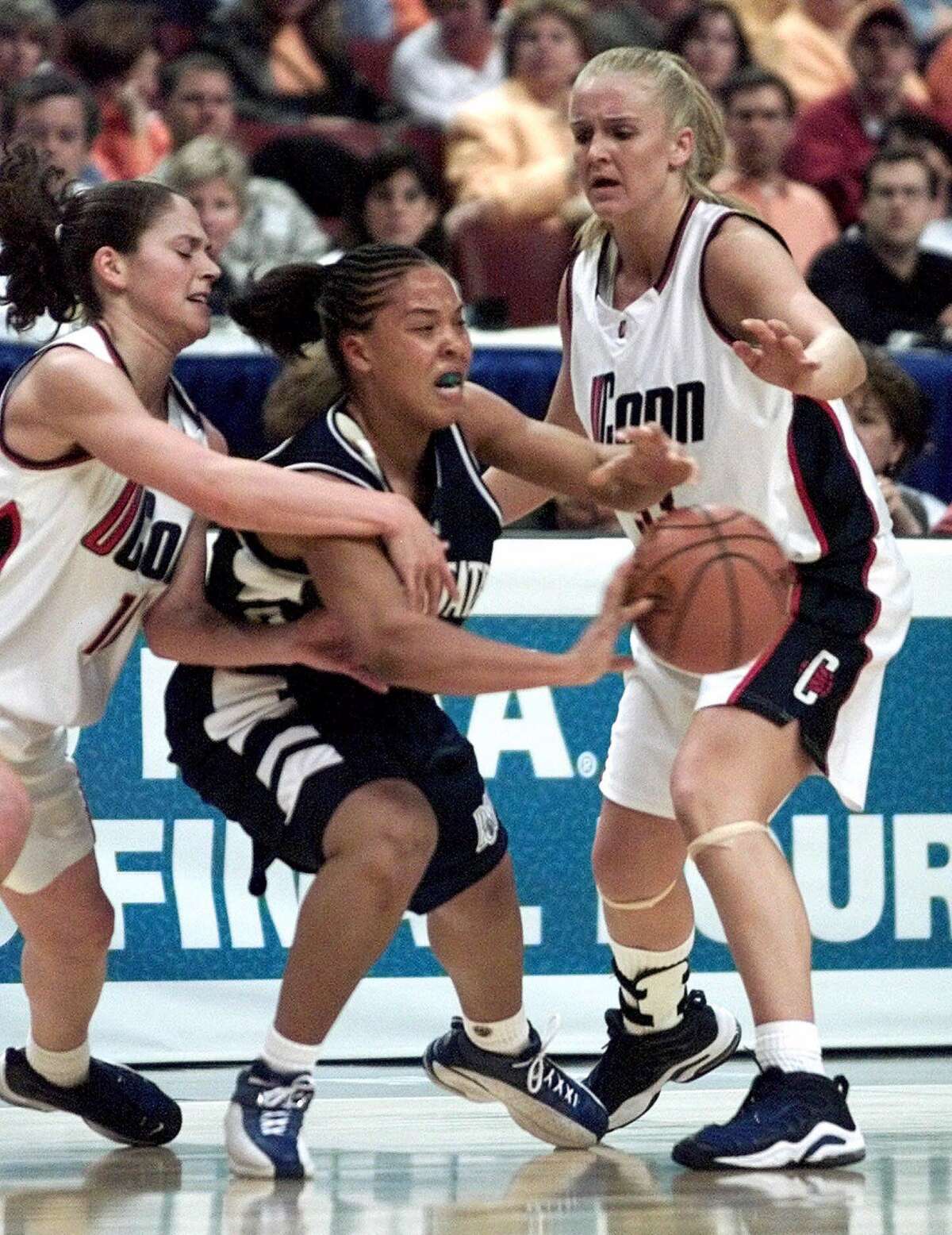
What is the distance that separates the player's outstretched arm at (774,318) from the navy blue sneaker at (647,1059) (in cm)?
130

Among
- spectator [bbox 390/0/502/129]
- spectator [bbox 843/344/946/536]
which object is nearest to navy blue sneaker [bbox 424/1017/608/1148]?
spectator [bbox 843/344/946/536]

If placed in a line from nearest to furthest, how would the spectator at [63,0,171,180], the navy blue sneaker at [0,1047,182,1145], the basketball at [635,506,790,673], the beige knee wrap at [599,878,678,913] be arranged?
1. the basketball at [635,506,790,673]
2. the navy blue sneaker at [0,1047,182,1145]
3. the beige knee wrap at [599,878,678,913]
4. the spectator at [63,0,171,180]

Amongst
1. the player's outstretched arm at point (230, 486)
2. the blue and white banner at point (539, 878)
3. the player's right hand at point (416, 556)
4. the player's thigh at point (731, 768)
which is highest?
the player's outstretched arm at point (230, 486)

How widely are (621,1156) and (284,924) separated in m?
1.30

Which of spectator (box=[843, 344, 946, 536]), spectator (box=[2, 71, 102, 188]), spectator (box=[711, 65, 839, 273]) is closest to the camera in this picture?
spectator (box=[843, 344, 946, 536])

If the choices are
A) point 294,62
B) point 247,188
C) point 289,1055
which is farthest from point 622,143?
point 294,62

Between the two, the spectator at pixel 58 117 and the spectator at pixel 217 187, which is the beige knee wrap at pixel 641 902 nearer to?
the spectator at pixel 217 187

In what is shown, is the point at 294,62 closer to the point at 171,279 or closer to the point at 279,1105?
the point at 171,279

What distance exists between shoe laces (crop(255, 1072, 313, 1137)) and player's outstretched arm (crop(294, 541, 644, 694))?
0.72 meters

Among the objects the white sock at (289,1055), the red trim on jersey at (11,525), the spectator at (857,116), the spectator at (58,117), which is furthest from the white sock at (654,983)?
the spectator at (857,116)

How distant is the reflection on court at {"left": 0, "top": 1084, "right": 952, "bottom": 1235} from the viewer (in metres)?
3.38

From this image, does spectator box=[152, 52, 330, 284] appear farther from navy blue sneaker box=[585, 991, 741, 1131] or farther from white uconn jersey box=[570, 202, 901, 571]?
navy blue sneaker box=[585, 991, 741, 1131]

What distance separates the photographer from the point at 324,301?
3951 mm

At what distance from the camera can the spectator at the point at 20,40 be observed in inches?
356
